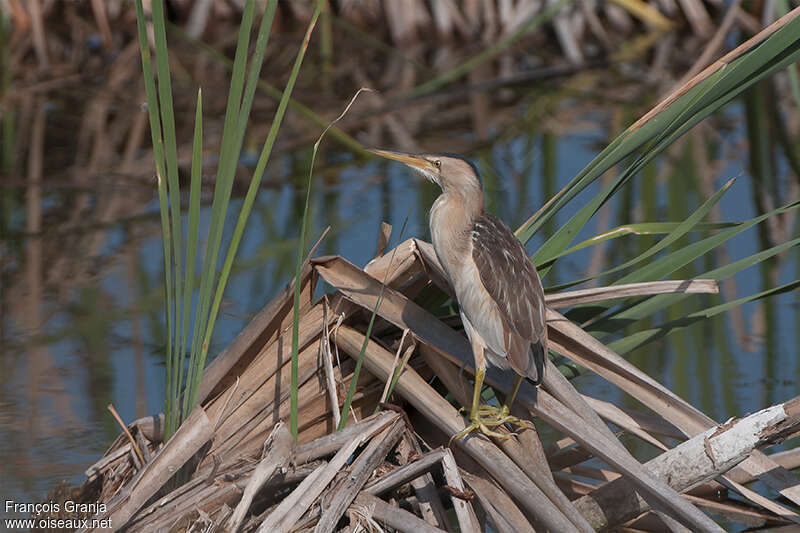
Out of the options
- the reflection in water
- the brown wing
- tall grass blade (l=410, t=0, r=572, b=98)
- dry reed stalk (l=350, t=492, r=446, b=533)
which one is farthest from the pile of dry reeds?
tall grass blade (l=410, t=0, r=572, b=98)

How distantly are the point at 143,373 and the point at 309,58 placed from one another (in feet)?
16.0

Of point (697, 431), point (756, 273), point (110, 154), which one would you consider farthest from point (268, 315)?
point (110, 154)

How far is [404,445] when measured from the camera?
233cm

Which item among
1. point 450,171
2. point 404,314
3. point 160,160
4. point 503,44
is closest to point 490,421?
point 404,314

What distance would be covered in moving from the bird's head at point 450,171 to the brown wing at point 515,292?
0.44 ft

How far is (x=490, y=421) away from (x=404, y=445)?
0.20 meters

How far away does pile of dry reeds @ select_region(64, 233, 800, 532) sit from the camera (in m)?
2.12

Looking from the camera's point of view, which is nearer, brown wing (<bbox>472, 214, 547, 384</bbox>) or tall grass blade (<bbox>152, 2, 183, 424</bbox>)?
tall grass blade (<bbox>152, 2, 183, 424</bbox>)

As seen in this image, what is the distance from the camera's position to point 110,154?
5.94 metres

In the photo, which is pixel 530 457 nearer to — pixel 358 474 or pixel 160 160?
pixel 358 474

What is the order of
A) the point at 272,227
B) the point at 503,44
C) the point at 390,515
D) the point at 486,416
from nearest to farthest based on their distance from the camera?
the point at 390,515 → the point at 486,416 → the point at 503,44 → the point at 272,227

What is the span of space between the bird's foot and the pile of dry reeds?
24 millimetres

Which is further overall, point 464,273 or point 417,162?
point 417,162

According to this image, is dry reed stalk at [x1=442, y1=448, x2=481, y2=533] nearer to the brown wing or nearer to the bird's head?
the brown wing
